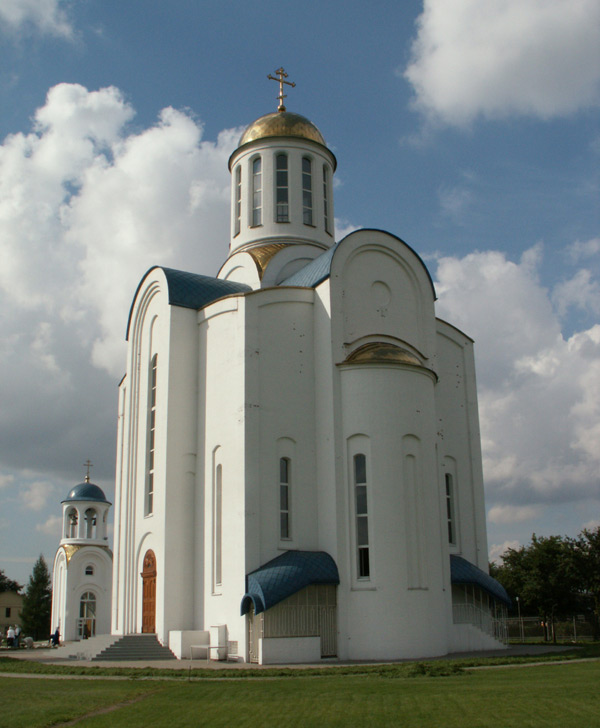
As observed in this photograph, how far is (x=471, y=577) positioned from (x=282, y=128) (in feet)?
54.0

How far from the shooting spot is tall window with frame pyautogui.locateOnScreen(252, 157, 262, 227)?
27.7 m

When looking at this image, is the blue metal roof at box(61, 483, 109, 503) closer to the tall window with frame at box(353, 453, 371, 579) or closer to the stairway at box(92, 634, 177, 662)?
the stairway at box(92, 634, 177, 662)

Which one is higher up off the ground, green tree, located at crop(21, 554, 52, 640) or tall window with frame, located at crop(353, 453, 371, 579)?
tall window with frame, located at crop(353, 453, 371, 579)

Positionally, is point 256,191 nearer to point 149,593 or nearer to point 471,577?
point 149,593

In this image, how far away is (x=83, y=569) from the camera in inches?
1537

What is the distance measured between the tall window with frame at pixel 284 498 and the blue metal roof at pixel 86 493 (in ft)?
74.2

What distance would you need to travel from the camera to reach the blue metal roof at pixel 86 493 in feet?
134

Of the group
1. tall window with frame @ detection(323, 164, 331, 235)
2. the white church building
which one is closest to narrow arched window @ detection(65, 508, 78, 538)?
the white church building

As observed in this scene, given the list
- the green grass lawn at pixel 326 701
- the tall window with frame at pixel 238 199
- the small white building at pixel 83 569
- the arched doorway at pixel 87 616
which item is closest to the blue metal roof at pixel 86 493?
the small white building at pixel 83 569

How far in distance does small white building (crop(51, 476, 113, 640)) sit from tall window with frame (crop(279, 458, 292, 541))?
21.1 metres

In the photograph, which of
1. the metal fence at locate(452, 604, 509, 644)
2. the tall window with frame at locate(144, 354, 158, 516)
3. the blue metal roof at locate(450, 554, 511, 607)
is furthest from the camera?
the tall window with frame at locate(144, 354, 158, 516)

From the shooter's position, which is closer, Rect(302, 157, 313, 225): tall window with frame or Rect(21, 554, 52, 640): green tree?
Rect(302, 157, 313, 225): tall window with frame

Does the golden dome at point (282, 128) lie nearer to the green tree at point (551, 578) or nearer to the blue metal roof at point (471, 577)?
the blue metal roof at point (471, 577)

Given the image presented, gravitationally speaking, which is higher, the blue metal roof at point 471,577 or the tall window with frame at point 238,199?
the tall window with frame at point 238,199
